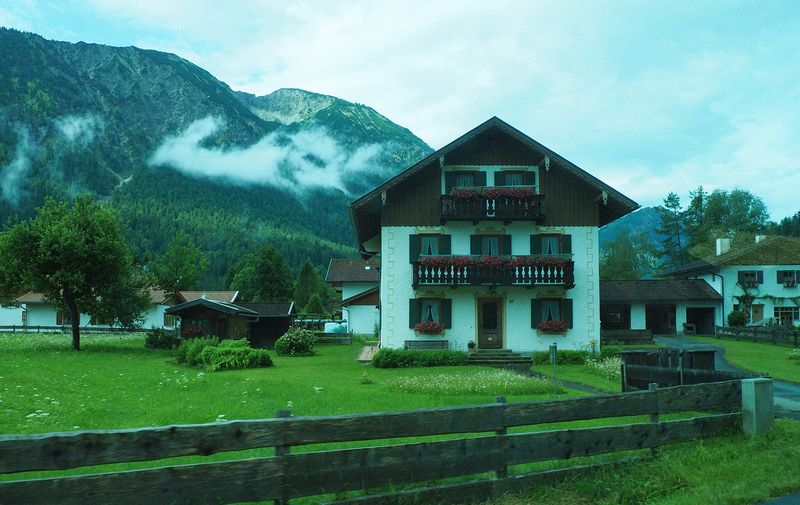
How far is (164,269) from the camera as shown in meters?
88.7

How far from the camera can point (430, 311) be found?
31.3 meters

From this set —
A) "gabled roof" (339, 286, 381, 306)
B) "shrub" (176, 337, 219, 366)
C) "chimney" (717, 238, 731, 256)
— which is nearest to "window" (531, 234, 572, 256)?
"shrub" (176, 337, 219, 366)

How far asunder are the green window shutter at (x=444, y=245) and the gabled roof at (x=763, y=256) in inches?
1176

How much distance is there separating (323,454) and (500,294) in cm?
2565

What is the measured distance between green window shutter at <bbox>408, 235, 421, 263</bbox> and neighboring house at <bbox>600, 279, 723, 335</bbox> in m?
21.2

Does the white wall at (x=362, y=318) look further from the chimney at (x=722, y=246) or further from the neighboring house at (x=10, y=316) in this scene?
the neighboring house at (x=10, y=316)

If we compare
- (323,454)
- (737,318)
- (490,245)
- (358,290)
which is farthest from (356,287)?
(323,454)

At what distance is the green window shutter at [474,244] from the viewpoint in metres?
31.5

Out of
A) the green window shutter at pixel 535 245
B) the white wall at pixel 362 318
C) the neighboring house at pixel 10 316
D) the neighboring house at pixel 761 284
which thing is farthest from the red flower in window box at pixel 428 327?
the neighboring house at pixel 10 316

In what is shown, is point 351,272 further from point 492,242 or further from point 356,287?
point 492,242

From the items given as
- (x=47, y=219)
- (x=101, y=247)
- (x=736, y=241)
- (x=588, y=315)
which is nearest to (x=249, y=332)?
(x=101, y=247)

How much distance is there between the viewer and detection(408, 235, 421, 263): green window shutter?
31.1 metres

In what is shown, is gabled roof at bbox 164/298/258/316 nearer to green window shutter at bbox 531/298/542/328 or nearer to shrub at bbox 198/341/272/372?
shrub at bbox 198/341/272/372

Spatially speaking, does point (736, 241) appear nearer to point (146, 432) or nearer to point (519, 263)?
point (519, 263)
